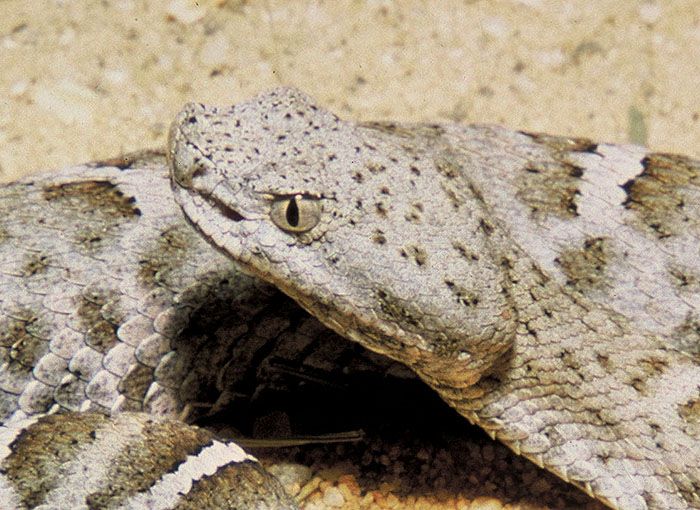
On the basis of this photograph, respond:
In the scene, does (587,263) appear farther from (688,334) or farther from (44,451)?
(44,451)

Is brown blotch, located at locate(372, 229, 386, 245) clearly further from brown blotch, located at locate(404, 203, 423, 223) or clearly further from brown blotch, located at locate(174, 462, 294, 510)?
brown blotch, located at locate(174, 462, 294, 510)

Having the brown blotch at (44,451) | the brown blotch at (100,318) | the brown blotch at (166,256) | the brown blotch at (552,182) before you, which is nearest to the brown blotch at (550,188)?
the brown blotch at (552,182)

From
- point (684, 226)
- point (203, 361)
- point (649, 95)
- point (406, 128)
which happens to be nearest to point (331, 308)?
point (203, 361)

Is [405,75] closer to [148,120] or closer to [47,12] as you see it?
[148,120]

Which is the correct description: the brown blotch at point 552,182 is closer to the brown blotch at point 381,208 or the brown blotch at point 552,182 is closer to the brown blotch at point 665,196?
the brown blotch at point 665,196

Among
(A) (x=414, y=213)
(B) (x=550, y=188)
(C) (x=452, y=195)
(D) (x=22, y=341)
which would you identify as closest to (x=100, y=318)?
(D) (x=22, y=341)

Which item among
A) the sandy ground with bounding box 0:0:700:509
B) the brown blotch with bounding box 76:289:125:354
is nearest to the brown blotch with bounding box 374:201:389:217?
the brown blotch with bounding box 76:289:125:354
